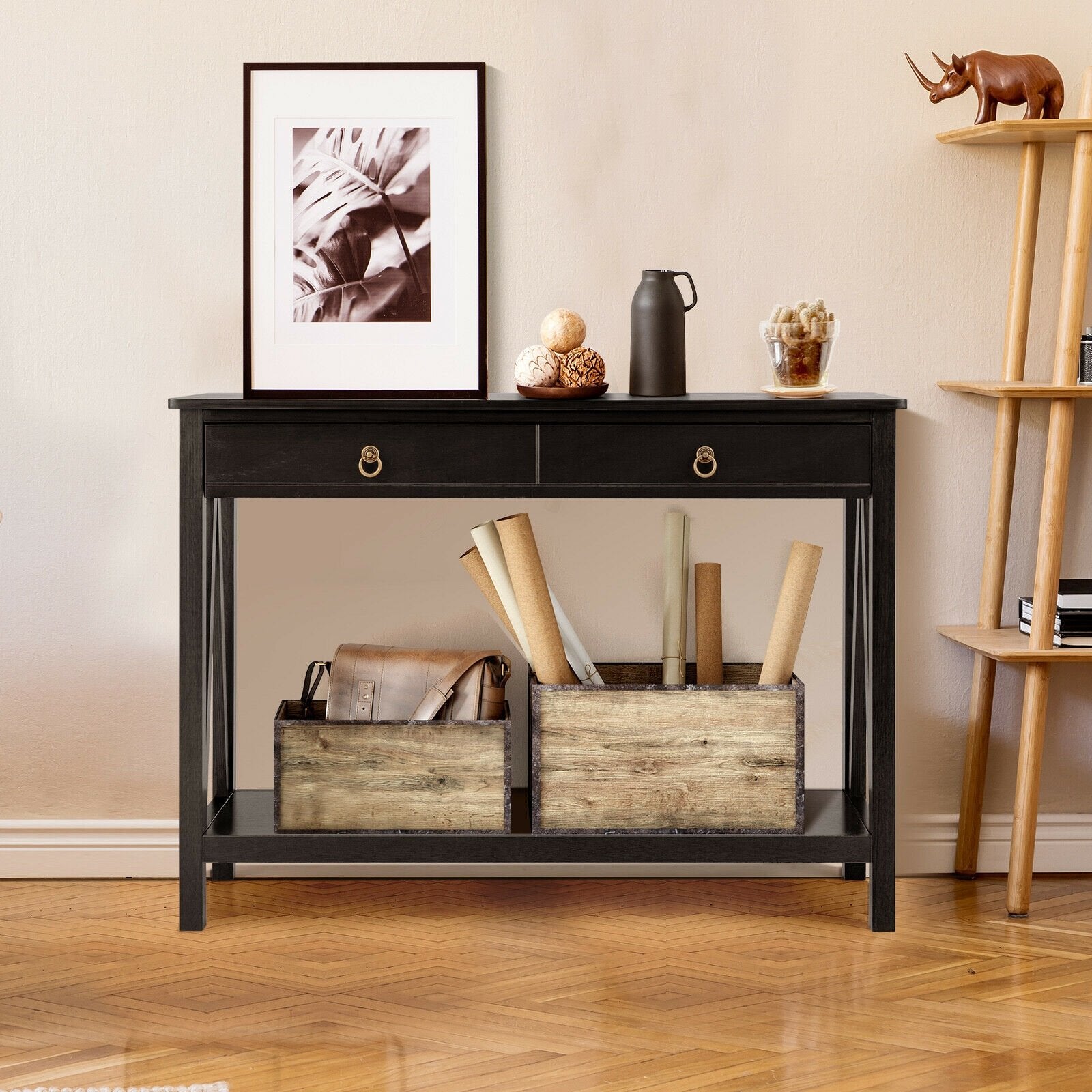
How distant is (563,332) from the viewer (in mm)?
2307

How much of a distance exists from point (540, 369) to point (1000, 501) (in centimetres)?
101

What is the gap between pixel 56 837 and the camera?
265 centimetres

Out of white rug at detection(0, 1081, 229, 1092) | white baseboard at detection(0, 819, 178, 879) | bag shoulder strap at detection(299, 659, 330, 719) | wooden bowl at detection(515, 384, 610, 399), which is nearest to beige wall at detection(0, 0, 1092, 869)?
white baseboard at detection(0, 819, 178, 879)

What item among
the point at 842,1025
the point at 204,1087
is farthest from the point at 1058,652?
the point at 204,1087

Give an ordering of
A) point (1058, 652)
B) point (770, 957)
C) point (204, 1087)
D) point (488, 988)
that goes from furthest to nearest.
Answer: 1. point (1058, 652)
2. point (770, 957)
3. point (488, 988)
4. point (204, 1087)

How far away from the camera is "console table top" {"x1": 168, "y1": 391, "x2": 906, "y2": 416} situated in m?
2.22

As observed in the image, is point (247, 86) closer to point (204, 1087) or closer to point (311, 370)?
point (311, 370)

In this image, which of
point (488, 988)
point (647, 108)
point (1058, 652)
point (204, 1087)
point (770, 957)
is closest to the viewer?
point (204, 1087)

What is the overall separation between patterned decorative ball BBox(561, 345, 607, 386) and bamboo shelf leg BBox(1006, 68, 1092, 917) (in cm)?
90

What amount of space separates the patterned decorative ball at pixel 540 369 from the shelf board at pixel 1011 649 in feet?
3.22

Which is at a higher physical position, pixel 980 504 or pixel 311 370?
pixel 311 370

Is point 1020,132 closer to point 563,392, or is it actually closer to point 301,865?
point 563,392

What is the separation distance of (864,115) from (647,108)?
45cm

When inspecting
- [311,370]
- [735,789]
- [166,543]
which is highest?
[311,370]
